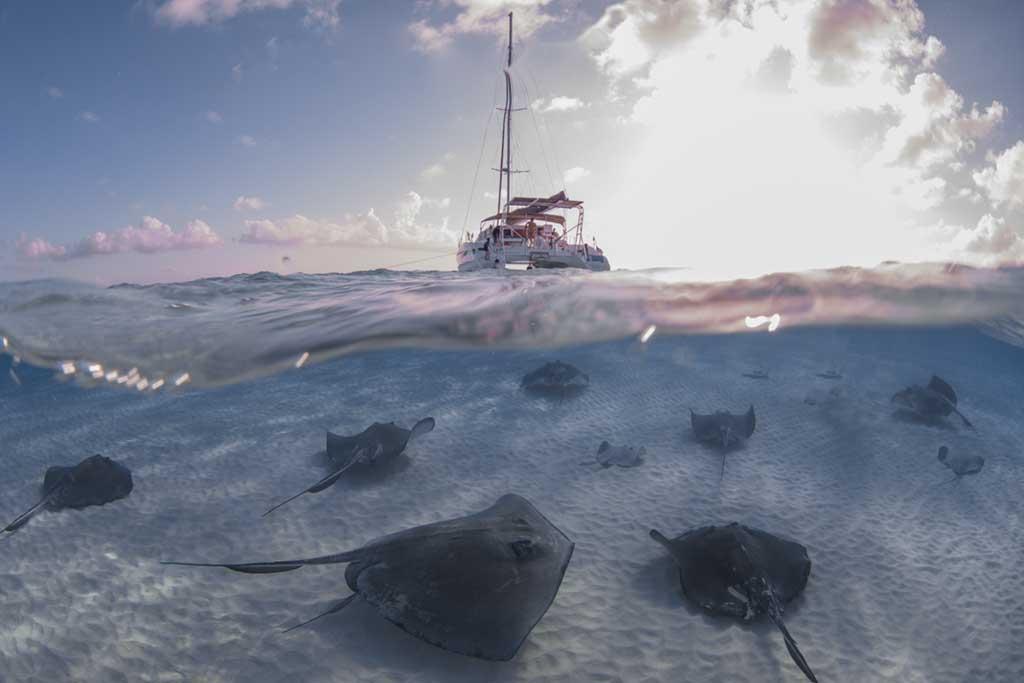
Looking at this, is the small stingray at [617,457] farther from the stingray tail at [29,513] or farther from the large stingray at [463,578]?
the stingray tail at [29,513]

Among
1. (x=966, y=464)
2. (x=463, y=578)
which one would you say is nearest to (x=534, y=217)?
(x=966, y=464)

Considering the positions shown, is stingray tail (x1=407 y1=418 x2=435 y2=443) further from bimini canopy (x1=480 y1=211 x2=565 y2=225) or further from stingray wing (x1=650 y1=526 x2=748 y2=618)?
bimini canopy (x1=480 y1=211 x2=565 y2=225)

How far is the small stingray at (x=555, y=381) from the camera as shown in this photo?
16.6 metres

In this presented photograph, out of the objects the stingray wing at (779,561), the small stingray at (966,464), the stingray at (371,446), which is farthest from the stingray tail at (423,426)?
the small stingray at (966,464)

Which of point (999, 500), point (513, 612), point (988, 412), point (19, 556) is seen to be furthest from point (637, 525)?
point (988, 412)

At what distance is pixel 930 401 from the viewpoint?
1532 centimetres

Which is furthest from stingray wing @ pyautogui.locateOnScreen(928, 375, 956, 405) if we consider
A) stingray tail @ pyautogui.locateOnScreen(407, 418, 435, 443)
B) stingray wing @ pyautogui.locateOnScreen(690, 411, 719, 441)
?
stingray tail @ pyautogui.locateOnScreen(407, 418, 435, 443)

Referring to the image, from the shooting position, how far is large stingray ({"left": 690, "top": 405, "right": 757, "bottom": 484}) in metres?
12.0

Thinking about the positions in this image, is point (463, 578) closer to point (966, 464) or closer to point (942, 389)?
point (966, 464)

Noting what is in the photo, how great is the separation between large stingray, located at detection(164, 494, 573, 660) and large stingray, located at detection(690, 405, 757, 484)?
7979 mm

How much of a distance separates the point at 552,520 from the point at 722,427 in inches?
237

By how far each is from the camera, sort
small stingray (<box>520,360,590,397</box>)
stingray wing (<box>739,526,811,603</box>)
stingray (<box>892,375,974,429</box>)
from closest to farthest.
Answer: stingray wing (<box>739,526,811,603</box>), stingray (<box>892,375,974,429</box>), small stingray (<box>520,360,590,397</box>)

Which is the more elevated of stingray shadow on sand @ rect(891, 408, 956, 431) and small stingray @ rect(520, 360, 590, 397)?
small stingray @ rect(520, 360, 590, 397)

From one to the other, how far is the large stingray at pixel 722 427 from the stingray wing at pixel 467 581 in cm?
801
